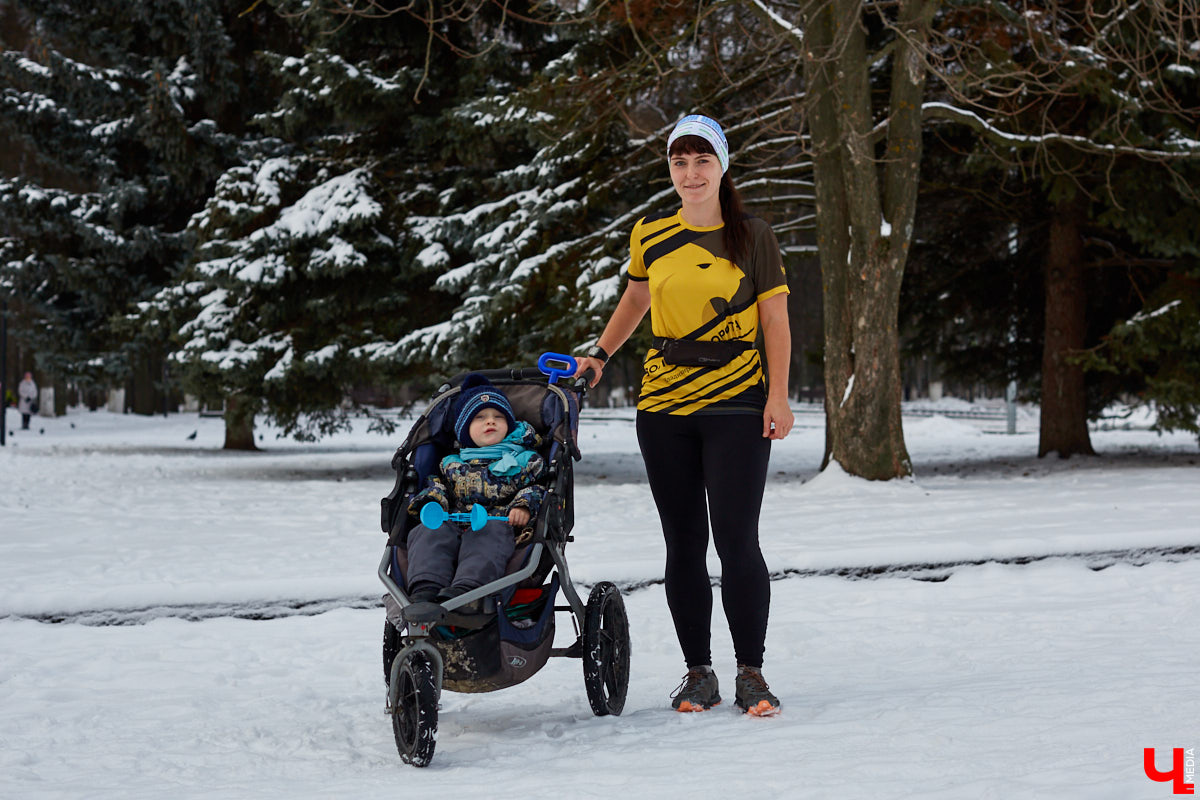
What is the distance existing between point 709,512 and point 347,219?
12.0 meters

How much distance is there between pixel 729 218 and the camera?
169 inches

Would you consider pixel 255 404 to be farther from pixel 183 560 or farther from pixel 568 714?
pixel 568 714

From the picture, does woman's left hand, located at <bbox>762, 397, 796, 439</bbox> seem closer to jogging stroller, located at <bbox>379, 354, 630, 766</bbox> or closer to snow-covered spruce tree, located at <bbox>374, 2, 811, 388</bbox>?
jogging stroller, located at <bbox>379, 354, 630, 766</bbox>

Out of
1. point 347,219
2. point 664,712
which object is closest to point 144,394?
point 347,219

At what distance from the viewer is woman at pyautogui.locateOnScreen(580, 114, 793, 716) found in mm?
4188

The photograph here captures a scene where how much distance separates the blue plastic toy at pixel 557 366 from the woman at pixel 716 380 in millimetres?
414

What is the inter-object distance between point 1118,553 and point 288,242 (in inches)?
457

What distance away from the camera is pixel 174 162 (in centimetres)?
2197

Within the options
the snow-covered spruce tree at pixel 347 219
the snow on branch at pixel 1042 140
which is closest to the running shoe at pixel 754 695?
the snow on branch at pixel 1042 140

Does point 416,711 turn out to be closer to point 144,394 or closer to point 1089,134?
point 1089,134

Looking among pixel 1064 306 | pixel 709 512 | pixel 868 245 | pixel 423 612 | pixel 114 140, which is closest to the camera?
pixel 423 612

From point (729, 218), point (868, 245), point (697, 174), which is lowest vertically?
point (729, 218)

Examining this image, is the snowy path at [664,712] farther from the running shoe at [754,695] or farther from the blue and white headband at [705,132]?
the blue and white headband at [705,132]

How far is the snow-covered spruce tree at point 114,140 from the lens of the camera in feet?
71.9
